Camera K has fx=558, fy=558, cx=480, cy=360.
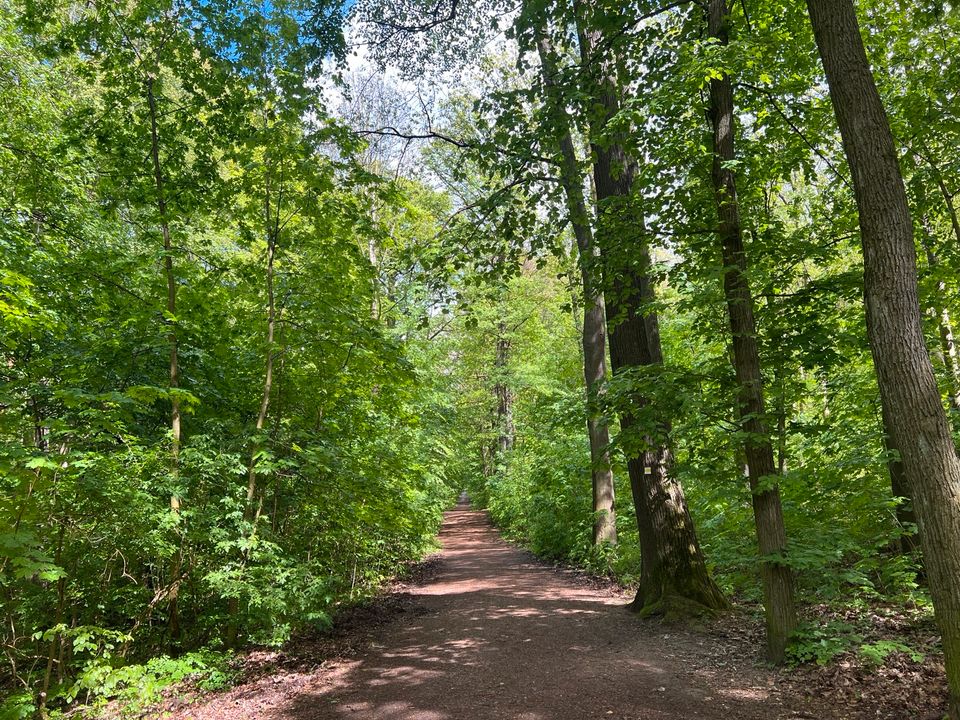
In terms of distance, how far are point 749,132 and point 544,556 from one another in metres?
10.3

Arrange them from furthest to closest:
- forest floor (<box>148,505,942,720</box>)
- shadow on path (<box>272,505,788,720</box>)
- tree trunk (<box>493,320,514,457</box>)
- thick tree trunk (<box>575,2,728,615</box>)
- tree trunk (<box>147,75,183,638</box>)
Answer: tree trunk (<box>493,320,514,457</box>) < thick tree trunk (<box>575,2,728,615</box>) < tree trunk (<box>147,75,183,638</box>) < shadow on path (<box>272,505,788,720</box>) < forest floor (<box>148,505,942,720</box>)

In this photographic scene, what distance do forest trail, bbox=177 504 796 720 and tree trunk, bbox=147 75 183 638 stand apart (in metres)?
1.27

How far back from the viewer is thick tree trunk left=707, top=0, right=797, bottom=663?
4.99 metres

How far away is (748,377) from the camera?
204 inches

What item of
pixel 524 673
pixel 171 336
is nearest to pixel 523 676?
pixel 524 673

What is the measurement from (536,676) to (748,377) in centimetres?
345

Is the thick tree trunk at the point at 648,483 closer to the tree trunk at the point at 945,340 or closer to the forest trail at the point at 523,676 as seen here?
the forest trail at the point at 523,676

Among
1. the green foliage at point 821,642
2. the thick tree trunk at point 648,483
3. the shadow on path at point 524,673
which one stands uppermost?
the thick tree trunk at point 648,483

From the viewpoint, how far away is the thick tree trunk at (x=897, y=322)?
10.7 feet

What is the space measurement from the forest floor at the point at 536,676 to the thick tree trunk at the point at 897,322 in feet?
3.93

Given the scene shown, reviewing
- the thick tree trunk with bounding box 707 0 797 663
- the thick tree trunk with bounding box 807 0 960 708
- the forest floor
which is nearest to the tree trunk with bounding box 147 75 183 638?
the forest floor

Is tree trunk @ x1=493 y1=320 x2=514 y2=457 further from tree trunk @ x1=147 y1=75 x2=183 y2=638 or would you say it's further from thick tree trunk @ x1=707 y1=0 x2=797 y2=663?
thick tree trunk @ x1=707 y1=0 x2=797 y2=663

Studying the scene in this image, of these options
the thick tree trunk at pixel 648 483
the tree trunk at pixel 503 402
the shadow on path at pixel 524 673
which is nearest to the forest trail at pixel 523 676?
the shadow on path at pixel 524 673

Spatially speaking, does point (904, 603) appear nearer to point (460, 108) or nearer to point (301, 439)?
point (301, 439)
